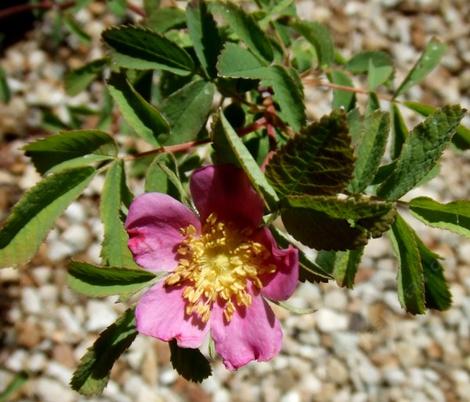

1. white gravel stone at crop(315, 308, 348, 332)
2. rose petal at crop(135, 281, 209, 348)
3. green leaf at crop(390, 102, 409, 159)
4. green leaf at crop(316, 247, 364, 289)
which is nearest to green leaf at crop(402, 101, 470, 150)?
green leaf at crop(390, 102, 409, 159)

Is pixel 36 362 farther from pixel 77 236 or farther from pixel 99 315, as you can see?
pixel 77 236

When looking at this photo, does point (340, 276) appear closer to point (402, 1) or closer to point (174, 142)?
point (174, 142)

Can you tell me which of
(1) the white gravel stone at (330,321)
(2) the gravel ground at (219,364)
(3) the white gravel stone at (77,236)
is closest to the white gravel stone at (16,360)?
(2) the gravel ground at (219,364)

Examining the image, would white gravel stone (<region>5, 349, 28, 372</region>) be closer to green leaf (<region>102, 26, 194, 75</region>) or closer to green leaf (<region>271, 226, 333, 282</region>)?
green leaf (<region>102, 26, 194, 75</region>)

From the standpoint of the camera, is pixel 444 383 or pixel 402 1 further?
pixel 402 1

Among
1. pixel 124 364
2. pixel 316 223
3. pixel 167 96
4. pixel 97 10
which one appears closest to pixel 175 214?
pixel 316 223

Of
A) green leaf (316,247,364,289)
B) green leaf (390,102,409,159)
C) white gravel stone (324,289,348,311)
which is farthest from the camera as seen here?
white gravel stone (324,289,348,311)
